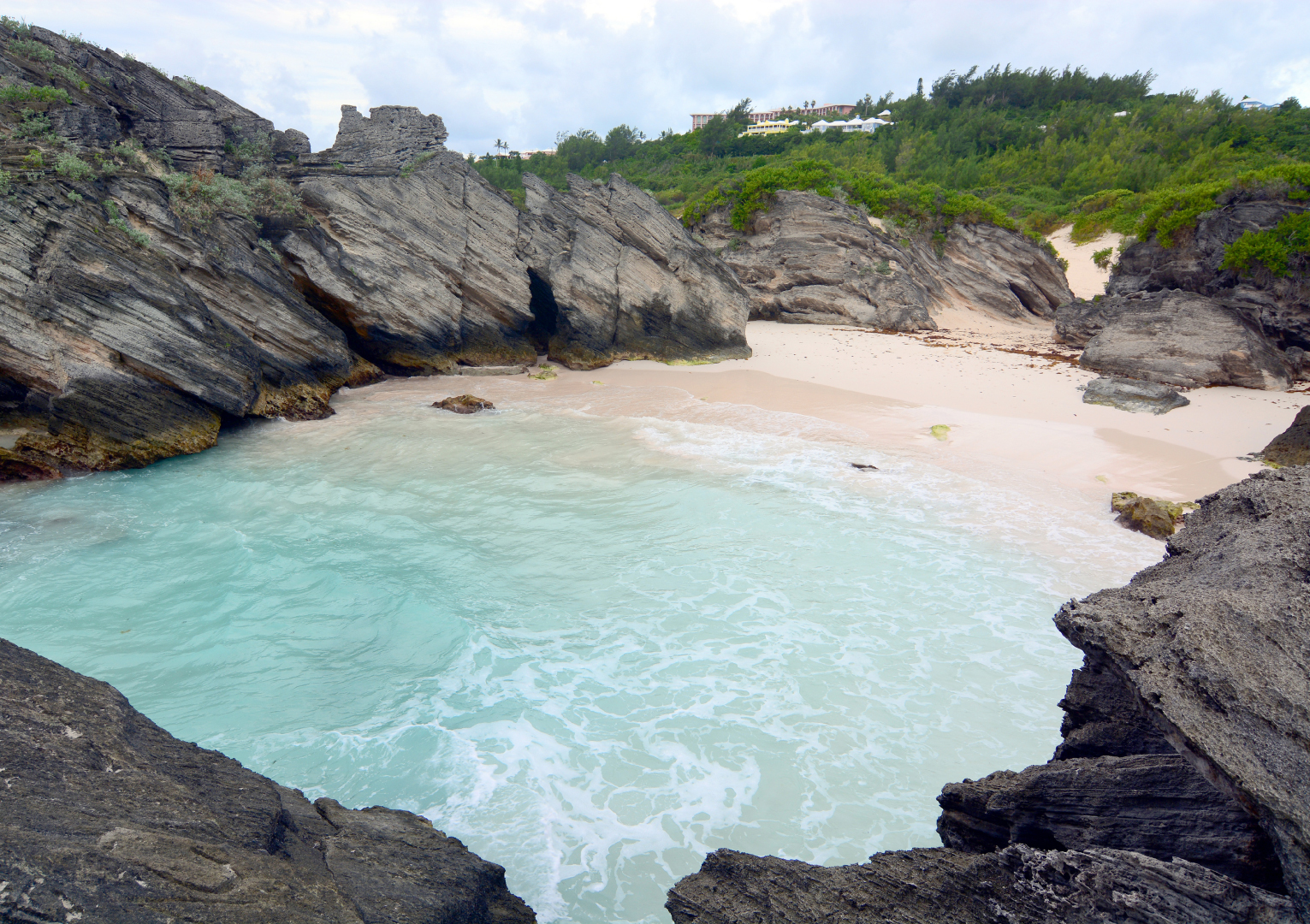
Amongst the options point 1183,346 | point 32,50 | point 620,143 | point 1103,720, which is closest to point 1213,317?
point 1183,346

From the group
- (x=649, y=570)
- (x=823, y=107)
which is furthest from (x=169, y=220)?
(x=823, y=107)

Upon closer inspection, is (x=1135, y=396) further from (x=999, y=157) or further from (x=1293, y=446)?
(x=999, y=157)

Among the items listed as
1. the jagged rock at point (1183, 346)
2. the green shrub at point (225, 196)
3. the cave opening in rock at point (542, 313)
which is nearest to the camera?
the green shrub at point (225, 196)

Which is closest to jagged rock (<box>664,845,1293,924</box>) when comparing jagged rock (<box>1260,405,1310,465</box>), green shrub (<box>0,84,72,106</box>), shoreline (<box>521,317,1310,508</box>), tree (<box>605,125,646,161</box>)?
shoreline (<box>521,317,1310,508</box>)

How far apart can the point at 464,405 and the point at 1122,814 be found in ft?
42.7

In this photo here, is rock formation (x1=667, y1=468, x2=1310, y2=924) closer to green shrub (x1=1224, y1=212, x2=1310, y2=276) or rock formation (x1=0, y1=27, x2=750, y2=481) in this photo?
rock formation (x1=0, y1=27, x2=750, y2=481)

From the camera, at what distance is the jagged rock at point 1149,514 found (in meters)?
8.15

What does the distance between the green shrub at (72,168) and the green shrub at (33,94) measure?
5.45 feet

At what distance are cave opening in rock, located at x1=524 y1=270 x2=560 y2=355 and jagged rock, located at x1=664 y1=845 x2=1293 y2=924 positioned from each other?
16.0 meters

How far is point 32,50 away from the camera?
12203 millimetres

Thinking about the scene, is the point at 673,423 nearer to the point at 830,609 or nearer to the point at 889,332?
the point at 830,609

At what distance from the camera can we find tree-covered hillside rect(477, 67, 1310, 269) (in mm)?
25328

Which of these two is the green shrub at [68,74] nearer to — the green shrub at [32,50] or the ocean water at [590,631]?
the green shrub at [32,50]

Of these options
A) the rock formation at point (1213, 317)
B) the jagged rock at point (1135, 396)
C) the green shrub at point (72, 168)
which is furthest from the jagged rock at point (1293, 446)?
the green shrub at point (72, 168)
